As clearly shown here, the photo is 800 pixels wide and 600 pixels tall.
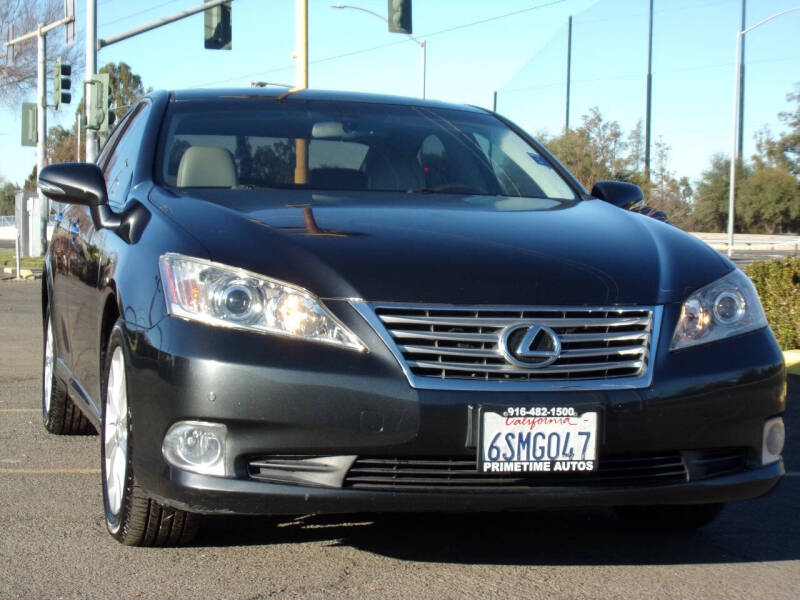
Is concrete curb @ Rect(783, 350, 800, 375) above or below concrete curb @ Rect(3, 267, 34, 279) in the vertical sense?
above

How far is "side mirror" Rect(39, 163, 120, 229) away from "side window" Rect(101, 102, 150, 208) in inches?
4.2

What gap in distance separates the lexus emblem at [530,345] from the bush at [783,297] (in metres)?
7.28

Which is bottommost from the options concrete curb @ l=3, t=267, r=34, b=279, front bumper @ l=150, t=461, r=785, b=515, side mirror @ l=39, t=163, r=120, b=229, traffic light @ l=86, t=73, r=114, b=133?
concrete curb @ l=3, t=267, r=34, b=279

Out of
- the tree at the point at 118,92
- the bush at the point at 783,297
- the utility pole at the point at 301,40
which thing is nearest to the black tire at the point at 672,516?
the bush at the point at 783,297

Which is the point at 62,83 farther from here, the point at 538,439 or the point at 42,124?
the point at 538,439

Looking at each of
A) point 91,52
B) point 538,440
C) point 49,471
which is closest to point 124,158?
point 49,471

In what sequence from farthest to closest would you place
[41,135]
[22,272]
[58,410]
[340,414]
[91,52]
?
[41,135]
[91,52]
[22,272]
[58,410]
[340,414]

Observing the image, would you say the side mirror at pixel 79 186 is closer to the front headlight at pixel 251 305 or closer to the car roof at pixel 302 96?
the car roof at pixel 302 96

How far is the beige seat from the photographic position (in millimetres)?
4836

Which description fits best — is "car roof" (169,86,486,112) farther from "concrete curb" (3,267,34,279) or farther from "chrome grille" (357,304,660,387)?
"concrete curb" (3,267,34,279)

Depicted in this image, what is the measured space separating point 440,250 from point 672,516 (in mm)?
1470

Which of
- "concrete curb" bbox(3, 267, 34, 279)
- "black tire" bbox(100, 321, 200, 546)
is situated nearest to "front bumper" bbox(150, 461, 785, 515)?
"black tire" bbox(100, 321, 200, 546)

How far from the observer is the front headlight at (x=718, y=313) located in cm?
391

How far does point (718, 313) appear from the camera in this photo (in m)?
4.01
